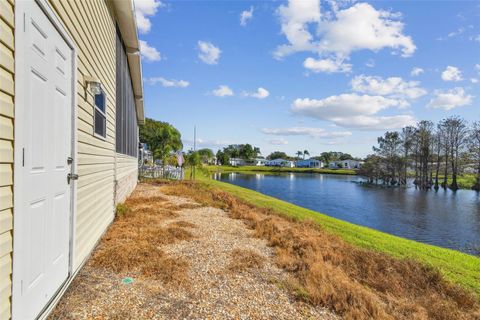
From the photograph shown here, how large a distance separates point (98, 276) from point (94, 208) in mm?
1347

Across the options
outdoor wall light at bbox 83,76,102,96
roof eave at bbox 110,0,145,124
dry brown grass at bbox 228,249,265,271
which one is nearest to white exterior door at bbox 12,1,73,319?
outdoor wall light at bbox 83,76,102,96

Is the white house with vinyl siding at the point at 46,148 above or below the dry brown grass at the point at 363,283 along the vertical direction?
above

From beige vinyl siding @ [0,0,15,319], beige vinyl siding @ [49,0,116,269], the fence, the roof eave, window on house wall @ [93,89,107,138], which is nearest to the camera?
beige vinyl siding @ [0,0,15,319]

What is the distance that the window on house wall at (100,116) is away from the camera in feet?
14.7

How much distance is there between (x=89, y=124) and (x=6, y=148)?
7.68ft

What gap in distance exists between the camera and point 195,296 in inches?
120

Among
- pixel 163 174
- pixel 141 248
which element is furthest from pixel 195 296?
pixel 163 174

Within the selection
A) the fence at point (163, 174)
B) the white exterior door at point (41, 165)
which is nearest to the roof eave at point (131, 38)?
the white exterior door at point (41, 165)

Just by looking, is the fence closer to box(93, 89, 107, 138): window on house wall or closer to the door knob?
box(93, 89, 107, 138): window on house wall

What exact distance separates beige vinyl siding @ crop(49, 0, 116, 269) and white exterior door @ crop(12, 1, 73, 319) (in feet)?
1.26

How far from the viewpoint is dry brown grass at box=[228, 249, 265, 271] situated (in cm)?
398

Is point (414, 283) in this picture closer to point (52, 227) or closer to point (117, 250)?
point (117, 250)

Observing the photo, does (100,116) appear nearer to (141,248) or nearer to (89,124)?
(89,124)

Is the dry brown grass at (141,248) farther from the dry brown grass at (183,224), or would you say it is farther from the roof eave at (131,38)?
the roof eave at (131,38)
